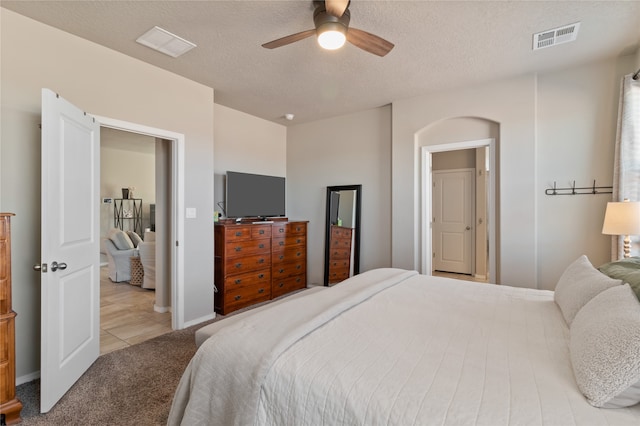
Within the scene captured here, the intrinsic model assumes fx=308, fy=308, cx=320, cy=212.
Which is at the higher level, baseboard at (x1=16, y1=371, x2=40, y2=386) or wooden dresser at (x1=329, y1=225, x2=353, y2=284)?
wooden dresser at (x1=329, y1=225, x2=353, y2=284)

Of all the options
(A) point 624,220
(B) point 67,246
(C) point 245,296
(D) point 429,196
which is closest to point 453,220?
(D) point 429,196

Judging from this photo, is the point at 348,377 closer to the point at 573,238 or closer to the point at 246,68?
the point at 246,68

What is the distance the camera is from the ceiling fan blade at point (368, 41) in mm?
2047

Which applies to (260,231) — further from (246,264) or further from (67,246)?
(67,246)

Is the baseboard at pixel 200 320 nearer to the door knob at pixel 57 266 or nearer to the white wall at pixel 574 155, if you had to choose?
the door knob at pixel 57 266

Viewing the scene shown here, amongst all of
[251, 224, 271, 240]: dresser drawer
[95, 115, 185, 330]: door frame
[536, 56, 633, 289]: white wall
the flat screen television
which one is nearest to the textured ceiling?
[536, 56, 633, 289]: white wall

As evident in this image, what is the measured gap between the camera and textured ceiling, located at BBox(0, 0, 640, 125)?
2.15 m

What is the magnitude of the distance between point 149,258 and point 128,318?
3.74 ft

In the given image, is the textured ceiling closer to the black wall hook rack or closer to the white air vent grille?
the white air vent grille

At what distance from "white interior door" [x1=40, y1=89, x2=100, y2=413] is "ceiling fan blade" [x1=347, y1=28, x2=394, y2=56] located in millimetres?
2017

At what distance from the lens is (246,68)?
10.1ft

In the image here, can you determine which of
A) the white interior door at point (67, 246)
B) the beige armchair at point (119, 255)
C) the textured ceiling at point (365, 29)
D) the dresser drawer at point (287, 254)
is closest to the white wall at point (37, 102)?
the textured ceiling at point (365, 29)

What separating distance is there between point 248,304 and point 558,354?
11.1 feet

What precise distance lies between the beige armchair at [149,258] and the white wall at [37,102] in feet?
5.02
